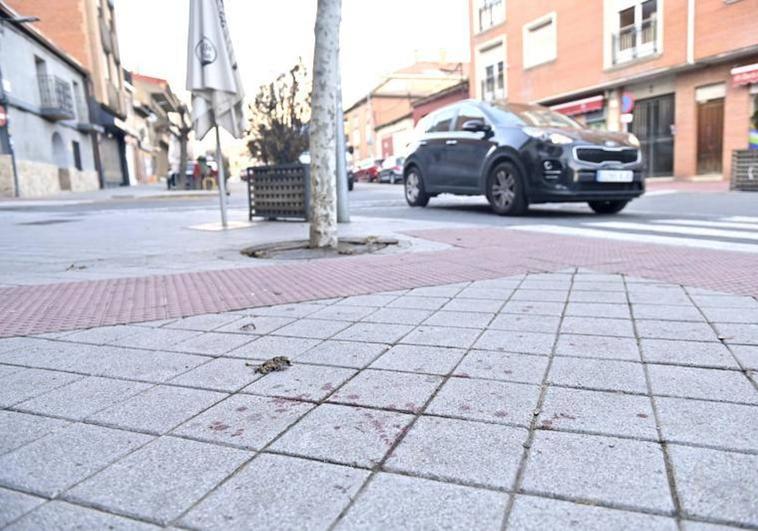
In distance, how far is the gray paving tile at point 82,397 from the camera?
209cm

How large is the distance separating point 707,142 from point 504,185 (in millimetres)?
15063

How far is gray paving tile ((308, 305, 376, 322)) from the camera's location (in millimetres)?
3316

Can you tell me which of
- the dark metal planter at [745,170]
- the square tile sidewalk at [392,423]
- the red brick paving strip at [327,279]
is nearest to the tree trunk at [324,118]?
the red brick paving strip at [327,279]

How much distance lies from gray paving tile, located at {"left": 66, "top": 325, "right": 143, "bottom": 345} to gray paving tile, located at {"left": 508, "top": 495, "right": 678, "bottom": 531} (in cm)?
230

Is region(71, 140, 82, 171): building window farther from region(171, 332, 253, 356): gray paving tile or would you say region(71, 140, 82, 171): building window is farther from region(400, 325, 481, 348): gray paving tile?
region(400, 325, 481, 348): gray paving tile

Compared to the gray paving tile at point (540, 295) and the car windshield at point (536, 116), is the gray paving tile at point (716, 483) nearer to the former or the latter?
the gray paving tile at point (540, 295)

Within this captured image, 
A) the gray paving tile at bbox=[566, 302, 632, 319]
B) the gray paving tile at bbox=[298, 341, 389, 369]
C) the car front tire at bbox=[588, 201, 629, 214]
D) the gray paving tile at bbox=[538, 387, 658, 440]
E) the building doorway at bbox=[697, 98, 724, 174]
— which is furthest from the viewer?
the building doorway at bbox=[697, 98, 724, 174]

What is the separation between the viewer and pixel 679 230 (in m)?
6.74

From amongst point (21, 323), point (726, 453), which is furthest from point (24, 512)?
point (21, 323)

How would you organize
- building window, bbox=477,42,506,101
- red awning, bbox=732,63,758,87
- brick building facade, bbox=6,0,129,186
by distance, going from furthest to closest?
brick building facade, bbox=6,0,129,186 < building window, bbox=477,42,506,101 < red awning, bbox=732,63,758,87

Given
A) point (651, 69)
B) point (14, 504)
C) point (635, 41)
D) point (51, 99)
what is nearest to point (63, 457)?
point (14, 504)

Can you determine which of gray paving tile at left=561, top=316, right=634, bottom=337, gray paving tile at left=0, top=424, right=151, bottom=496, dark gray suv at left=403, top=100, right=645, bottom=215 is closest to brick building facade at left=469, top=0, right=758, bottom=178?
dark gray suv at left=403, top=100, right=645, bottom=215

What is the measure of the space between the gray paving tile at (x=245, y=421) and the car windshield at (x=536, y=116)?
24.5 ft

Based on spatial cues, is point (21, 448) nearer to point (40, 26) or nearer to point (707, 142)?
point (707, 142)
